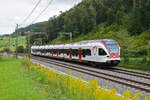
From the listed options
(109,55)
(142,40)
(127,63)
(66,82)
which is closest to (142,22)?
(142,40)

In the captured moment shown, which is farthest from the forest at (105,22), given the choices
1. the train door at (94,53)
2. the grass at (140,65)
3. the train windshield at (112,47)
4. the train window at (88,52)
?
the train windshield at (112,47)

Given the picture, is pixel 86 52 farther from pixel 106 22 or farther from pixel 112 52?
pixel 106 22

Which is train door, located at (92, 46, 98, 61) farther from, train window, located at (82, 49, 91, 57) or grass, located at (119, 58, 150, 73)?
grass, located at (119, 58, 150, 73)

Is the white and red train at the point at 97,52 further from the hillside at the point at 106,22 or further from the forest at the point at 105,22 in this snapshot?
the forest at the point at 105,22

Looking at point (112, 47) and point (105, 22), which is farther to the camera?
point (105, 22)

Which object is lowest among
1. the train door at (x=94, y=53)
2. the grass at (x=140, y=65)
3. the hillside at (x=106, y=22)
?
the grass at (x=140, y=65)

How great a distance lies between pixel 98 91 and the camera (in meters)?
6.42

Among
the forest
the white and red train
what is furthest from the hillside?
the white and red train

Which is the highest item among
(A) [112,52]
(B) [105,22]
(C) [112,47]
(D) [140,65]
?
(B) [105,22]

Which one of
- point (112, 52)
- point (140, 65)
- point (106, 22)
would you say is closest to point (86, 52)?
point (112, 52)

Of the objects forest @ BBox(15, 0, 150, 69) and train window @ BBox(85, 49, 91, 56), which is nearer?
train window @ BBox(85, 49, 91, 56)

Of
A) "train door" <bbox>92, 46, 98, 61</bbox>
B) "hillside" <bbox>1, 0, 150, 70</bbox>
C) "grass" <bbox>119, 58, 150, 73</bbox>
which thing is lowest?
"grass" <bbox>119, 58, 150, 73</bbox>

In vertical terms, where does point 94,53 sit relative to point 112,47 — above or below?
below

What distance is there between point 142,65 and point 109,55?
3947mm
